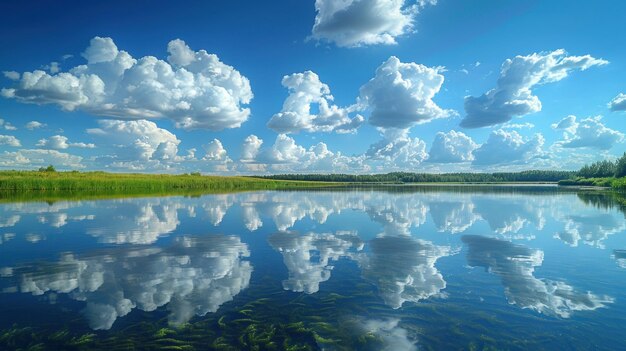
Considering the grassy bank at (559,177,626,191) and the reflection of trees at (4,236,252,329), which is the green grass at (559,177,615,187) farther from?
the reflection of trees at (4,236,252,329)

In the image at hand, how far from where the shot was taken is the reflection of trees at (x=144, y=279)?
365 inches

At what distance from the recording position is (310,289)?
10766 millimetres

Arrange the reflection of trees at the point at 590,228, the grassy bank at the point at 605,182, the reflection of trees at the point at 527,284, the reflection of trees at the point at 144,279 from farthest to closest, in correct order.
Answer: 1. the grassy bank at the point at 605,182
2. the reflection of trees at the point at 590,228
3. the reflection of trees at the point at 527,284
4. the reflection of trees at the point at 144,279

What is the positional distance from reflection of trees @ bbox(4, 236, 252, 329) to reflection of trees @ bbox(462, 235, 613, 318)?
8.33m

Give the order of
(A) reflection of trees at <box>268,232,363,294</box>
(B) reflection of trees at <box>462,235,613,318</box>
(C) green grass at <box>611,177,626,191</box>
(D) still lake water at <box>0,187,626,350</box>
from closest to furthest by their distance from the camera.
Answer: (D) still lake water at <box>0,187,626,350</box>
(B) reflection of trees at <box>462,235,613,318</box>
(A) reflection of trees at <box>268,232,363,294</box>
(C) green grass at <box>611,177,626,191</box>

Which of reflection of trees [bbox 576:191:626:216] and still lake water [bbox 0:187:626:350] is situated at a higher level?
still lake water [bbox 0:187:626:350]

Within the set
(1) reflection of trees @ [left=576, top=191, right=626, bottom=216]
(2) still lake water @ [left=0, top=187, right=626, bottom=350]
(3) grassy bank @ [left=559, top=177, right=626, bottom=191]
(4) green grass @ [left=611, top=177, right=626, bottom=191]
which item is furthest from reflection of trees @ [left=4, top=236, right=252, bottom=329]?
(3) grassy bank @ [left=559, top=177, right=626, bottom=191]

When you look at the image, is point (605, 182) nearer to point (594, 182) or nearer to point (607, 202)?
point (594, 182)

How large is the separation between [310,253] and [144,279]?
676 cm

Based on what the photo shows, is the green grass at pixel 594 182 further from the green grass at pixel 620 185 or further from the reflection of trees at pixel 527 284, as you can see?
the reflection of trees at pixel 527 284

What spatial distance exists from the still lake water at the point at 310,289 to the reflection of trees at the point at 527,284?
6 centimetres

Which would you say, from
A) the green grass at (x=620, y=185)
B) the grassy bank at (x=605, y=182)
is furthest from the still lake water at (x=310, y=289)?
the grassy bank at (x=605, y=182)

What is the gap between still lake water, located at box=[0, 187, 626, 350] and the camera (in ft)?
24.9

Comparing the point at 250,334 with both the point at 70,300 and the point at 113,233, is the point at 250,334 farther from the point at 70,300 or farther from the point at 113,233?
the point at 113,233
